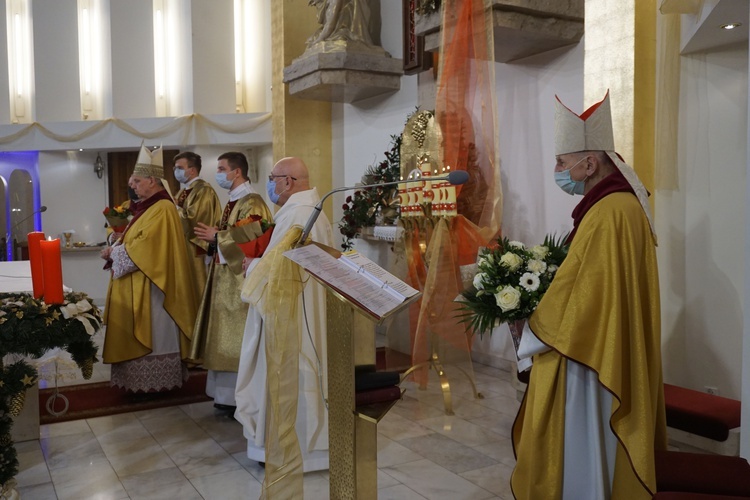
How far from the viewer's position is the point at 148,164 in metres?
5.70

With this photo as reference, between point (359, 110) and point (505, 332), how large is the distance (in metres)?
3.68

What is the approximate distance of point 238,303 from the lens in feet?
16.8

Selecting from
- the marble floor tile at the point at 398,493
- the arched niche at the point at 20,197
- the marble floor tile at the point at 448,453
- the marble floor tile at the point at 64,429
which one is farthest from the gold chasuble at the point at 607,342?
the arched niche at the point at 20,197

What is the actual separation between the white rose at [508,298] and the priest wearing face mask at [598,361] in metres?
0.10

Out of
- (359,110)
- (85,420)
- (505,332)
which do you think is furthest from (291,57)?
(85,420)

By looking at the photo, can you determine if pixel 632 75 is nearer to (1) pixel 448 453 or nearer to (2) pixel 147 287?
(1) pixel 448 453

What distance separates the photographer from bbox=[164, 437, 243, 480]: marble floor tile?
4.07m

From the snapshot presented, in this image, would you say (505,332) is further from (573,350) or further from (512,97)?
(573,350)

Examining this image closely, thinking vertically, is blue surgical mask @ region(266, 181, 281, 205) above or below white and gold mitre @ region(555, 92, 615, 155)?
below

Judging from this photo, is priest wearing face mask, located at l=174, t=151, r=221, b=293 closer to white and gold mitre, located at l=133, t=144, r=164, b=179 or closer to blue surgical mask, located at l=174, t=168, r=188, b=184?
blue surgical mask, located at l=174, t=168, r=188, b=184

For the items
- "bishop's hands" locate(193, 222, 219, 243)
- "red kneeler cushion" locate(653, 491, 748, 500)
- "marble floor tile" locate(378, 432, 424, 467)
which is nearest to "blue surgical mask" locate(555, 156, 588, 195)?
"red kneeler cushion" locate(653, 491, 748, 500)

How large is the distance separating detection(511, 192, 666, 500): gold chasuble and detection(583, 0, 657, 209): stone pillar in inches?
62.1

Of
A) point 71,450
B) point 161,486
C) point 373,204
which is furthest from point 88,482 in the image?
point 373,204

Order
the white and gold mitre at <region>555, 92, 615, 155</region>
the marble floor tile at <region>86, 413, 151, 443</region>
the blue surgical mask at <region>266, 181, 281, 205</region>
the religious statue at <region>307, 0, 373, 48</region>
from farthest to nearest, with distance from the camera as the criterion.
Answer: the religious statue at <region>307, 0, 373, 48</region>, the marble floor tile at <region>86, 413, 151, 443</region>, the blue surgical mask at <region>266, 181, 281, 205</region>, the white and gold mitre at <region>555, 92, 615, 155</region>
